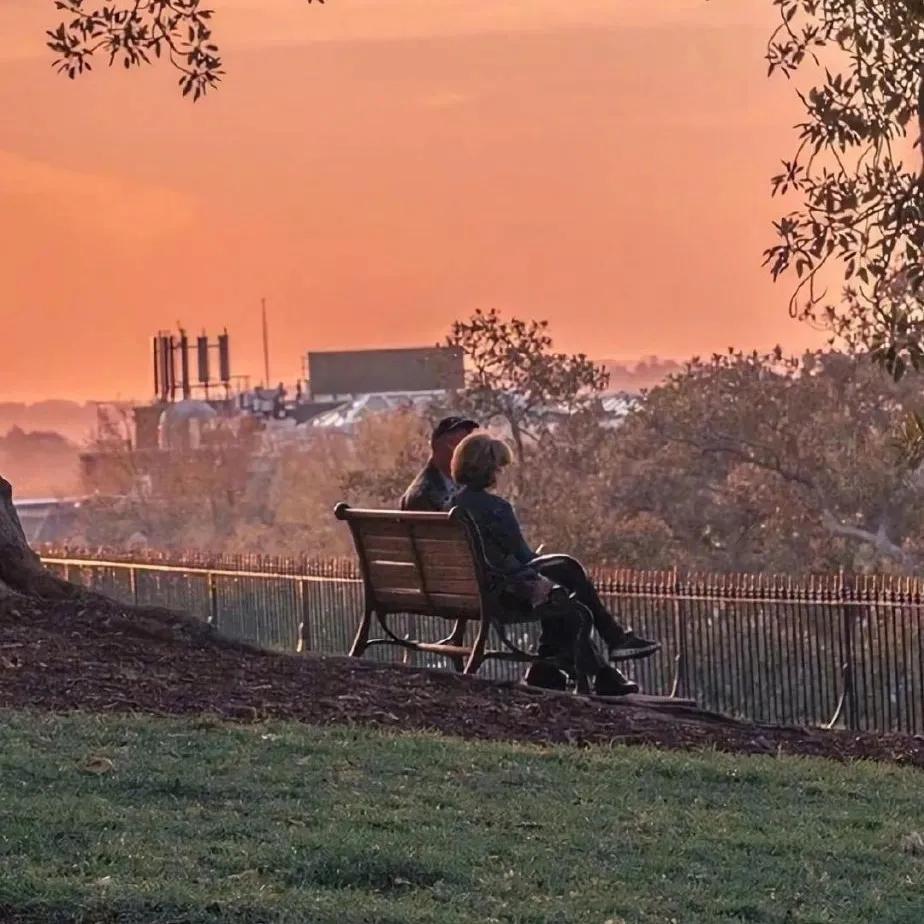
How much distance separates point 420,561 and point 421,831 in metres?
4.66

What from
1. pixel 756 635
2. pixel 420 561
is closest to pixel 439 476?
pixel 420 561

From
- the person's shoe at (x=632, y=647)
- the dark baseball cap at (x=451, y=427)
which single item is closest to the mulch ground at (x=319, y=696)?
the person's shoe at (x=632, y=647)

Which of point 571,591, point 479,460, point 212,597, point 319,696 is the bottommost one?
point 319,696

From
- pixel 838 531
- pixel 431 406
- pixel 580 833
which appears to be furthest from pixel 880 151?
pixel 431 406

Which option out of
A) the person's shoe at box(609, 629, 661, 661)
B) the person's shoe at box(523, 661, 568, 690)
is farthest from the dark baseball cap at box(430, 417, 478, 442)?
the person's shoe at box(609, 629, 661, 661)

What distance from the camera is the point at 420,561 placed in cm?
1074

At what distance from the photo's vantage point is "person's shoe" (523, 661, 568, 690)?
419 inches

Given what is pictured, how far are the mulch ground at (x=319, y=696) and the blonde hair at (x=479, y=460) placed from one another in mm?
1103

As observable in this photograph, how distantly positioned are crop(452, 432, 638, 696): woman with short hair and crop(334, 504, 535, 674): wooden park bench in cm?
13

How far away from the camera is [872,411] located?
A: 34438 mm

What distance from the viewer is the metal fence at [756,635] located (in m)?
15.0

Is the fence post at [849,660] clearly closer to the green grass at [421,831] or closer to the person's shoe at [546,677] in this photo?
the person's shoe at [546,677]

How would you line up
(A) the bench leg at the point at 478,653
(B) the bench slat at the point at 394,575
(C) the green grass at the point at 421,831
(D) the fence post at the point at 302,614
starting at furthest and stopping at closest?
(D) the fence post at the point at 302,614
(B) the bench slat at the point at 394,575
(A) the bench leg at the point at 478,653
(C) the green grass at the point at 421,831

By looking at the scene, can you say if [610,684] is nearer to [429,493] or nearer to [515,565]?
[515,565]
